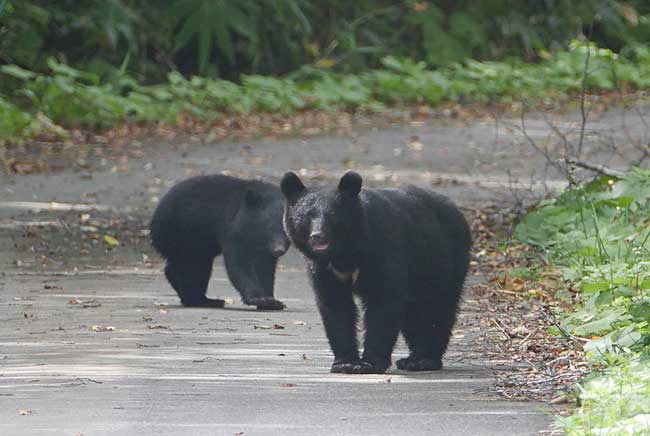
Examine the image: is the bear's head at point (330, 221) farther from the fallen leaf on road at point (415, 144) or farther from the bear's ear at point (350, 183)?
the fallen leaf on road at point (415, 144)

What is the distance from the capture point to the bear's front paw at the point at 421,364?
8469 mm

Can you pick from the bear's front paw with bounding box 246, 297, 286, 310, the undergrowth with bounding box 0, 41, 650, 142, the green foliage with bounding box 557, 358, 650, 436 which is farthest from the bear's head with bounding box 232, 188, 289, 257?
the undergrowth with bounding box 0, 41, 650, 142

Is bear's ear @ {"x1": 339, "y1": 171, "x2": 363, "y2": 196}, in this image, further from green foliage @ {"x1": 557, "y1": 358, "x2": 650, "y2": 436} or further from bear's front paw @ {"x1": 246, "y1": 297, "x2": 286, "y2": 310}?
bear's front paw @ {"x1": 246, "y1": 297, "x2": 286, "y2": 310}

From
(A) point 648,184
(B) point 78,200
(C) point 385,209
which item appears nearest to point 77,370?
(C) point 385,209

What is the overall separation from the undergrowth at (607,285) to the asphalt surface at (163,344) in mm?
384

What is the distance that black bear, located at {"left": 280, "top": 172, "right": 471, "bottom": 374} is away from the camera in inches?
320

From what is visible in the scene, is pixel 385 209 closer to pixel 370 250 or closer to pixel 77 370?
pixel 370 250

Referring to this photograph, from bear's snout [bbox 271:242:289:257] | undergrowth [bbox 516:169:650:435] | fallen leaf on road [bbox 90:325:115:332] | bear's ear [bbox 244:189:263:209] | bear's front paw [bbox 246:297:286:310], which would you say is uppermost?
undergrowth [bbox 516:169:650:435]

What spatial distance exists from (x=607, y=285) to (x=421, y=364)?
1239 mm

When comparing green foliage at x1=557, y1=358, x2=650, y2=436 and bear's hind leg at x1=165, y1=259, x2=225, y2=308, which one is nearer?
green foliage at x1=557, y1=358, x2=650, y2=436

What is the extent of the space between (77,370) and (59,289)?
3.99 meters

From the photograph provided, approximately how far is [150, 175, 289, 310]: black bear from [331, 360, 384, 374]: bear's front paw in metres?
3.05

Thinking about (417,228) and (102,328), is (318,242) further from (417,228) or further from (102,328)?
(102,328)

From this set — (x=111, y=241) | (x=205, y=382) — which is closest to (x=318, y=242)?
(x=205, y=382)
